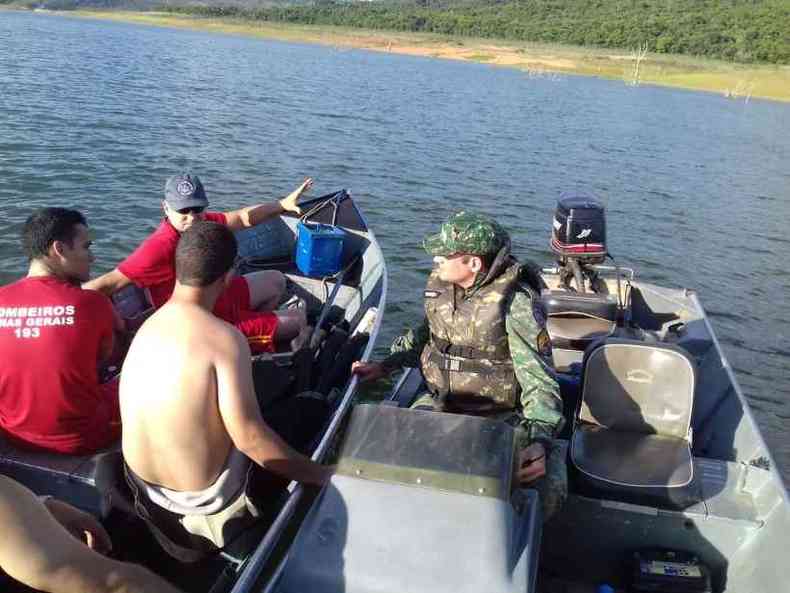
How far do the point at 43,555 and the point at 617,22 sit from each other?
104 metres

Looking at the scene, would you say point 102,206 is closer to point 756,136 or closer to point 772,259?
point 772,259

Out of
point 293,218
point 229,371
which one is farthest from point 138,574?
point 293,218

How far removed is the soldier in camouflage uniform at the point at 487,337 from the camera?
3578mm

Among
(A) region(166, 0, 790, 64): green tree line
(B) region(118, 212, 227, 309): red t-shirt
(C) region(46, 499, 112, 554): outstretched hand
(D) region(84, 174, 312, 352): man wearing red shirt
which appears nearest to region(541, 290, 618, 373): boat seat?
(D) region(84, 174, 312, 352): man wearing red shirt

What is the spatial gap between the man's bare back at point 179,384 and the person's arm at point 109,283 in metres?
2.18


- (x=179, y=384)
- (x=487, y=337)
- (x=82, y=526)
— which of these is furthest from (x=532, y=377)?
(x=82, y=526)

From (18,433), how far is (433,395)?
2.31 metres

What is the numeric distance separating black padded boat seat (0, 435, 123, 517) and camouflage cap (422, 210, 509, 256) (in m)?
2.04

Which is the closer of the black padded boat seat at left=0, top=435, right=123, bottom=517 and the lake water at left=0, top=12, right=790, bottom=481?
the black padded boat seat at left=0, top=435, right=123, bottom=517

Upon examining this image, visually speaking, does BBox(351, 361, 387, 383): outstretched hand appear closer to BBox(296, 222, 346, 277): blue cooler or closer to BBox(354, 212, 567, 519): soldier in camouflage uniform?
BBox(354, 212, 567, 519): soldier in camouflage uniform

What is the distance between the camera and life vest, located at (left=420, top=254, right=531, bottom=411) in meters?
3.82

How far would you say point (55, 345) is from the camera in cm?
338

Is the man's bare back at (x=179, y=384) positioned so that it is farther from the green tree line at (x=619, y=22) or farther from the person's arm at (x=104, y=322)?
the green tree line at (x=619, y=22)

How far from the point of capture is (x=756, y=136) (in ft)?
97.7
